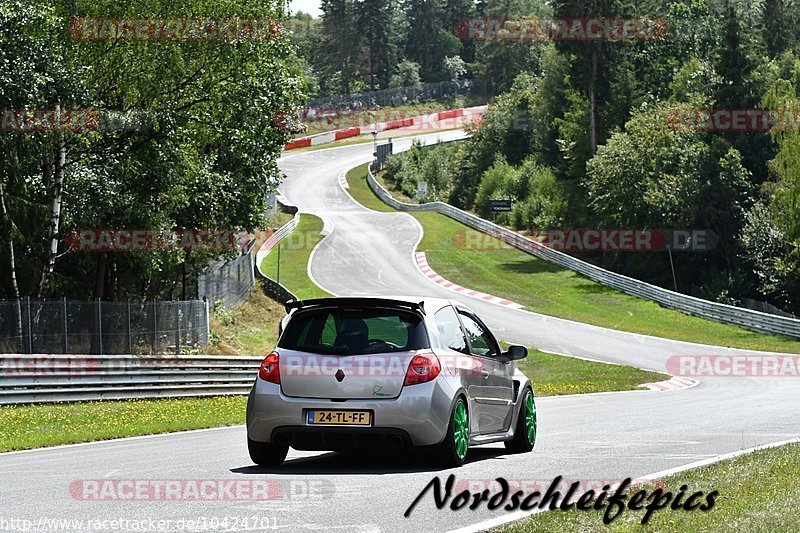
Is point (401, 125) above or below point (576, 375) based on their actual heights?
above

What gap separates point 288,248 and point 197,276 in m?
24.3

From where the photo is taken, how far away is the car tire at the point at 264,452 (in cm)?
1109

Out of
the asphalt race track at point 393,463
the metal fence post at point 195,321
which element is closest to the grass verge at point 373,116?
the metal fence post at point 195,321

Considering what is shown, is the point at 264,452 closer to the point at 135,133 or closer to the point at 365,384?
the point at 365,384

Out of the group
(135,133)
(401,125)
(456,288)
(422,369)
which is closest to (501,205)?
(456,288)

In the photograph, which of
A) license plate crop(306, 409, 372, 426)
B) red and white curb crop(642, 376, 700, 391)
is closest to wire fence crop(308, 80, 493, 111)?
red and white curb crop(642, 376, 700, 391)

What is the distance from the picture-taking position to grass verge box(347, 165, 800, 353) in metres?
48.2

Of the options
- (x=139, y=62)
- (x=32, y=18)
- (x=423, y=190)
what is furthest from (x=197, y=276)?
(x=423, y=190)

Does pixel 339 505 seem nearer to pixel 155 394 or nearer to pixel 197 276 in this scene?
pixel 155 394

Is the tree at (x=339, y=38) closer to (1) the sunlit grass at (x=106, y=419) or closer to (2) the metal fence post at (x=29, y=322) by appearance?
(2) the metal fence post at (x=29, y=322)

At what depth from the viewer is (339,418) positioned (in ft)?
35.4

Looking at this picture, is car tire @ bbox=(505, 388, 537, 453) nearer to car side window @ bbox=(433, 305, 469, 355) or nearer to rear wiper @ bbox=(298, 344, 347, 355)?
car side window @ bbox=(433, 305, 469, 355)

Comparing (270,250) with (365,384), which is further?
(270,250)

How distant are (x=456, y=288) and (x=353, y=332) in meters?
44.9
